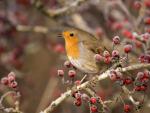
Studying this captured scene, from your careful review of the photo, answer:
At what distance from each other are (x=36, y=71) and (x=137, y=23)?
2.76 metres

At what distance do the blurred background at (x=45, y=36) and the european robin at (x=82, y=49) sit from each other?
1.24 m

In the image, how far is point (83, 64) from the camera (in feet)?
9.63

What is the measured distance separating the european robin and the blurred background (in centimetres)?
124

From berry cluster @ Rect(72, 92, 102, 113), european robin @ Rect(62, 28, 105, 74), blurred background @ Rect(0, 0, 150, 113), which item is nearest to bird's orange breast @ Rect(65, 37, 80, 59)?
european robin @ Rect(62, 28, 105, 74)

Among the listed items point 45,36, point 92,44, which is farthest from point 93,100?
point 45,36

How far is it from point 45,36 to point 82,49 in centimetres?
287

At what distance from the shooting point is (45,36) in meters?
5.88

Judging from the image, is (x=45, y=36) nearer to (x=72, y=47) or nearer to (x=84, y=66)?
(x=72, y=47)

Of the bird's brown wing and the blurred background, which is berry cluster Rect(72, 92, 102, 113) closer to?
the bird's brown wing

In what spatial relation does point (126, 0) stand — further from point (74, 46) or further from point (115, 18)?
point (74, 46)

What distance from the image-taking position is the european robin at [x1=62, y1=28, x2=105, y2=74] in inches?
115

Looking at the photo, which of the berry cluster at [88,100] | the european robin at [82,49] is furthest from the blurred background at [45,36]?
the berry cluster at [88,100]

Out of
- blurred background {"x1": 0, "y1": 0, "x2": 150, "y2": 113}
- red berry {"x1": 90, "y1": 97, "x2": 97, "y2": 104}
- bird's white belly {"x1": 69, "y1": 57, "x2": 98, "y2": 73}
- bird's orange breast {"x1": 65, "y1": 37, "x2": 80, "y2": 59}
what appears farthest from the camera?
blurred background {"x1": 0, "y1": 0, "x2": 150, "y2": 113}

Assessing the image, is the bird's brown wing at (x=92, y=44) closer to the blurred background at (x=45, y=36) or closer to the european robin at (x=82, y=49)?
the european robin at (x=82, y=49)
